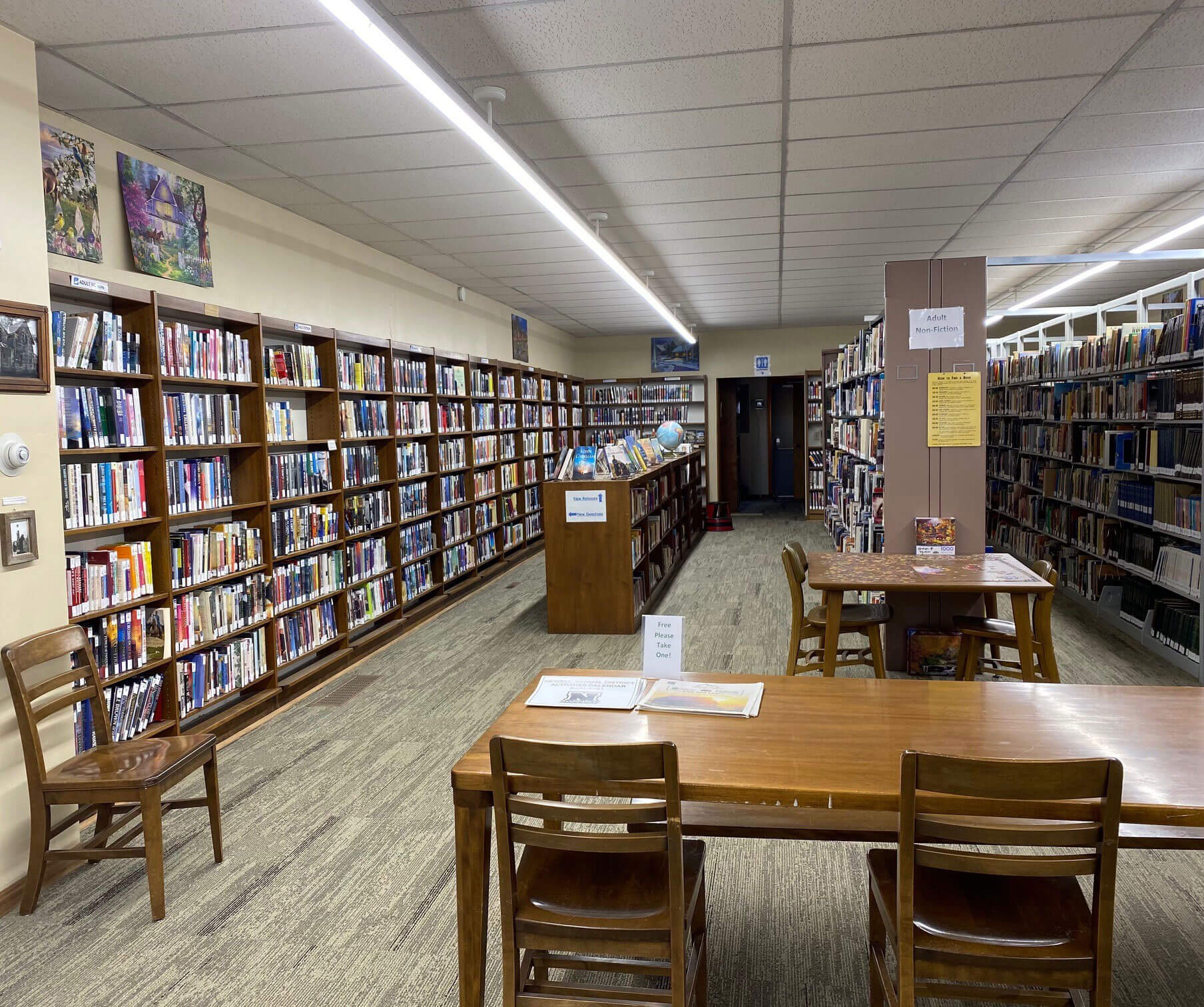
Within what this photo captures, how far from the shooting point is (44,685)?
2.93 meters

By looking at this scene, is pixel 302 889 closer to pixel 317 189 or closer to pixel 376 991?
pixel 376 991

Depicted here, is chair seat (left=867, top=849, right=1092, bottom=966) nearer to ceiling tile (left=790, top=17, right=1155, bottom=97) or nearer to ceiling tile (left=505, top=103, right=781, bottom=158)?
ceiling tile (left=790, top=17, right=1155, bottom=97)

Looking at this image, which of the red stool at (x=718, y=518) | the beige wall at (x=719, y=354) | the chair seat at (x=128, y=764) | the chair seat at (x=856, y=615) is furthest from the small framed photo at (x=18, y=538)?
the beige wall at (x=719, y=354)

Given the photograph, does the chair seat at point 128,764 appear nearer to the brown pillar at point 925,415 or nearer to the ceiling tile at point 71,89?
the ceiling tile at point 71,89

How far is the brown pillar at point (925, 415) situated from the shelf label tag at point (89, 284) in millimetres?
3968

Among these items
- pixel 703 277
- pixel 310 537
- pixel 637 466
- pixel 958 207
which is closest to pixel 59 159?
pixel 310 537

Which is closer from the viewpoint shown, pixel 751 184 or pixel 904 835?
pixel 904 835

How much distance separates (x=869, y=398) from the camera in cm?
685

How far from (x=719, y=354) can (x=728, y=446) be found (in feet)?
4.96

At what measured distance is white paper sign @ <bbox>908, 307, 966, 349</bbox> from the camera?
4793mm

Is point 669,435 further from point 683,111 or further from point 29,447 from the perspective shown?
point 29,447

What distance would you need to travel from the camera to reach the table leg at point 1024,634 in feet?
13.5

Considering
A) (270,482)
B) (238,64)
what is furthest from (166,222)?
(270,482)

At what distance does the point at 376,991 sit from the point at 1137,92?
15.4 ft
